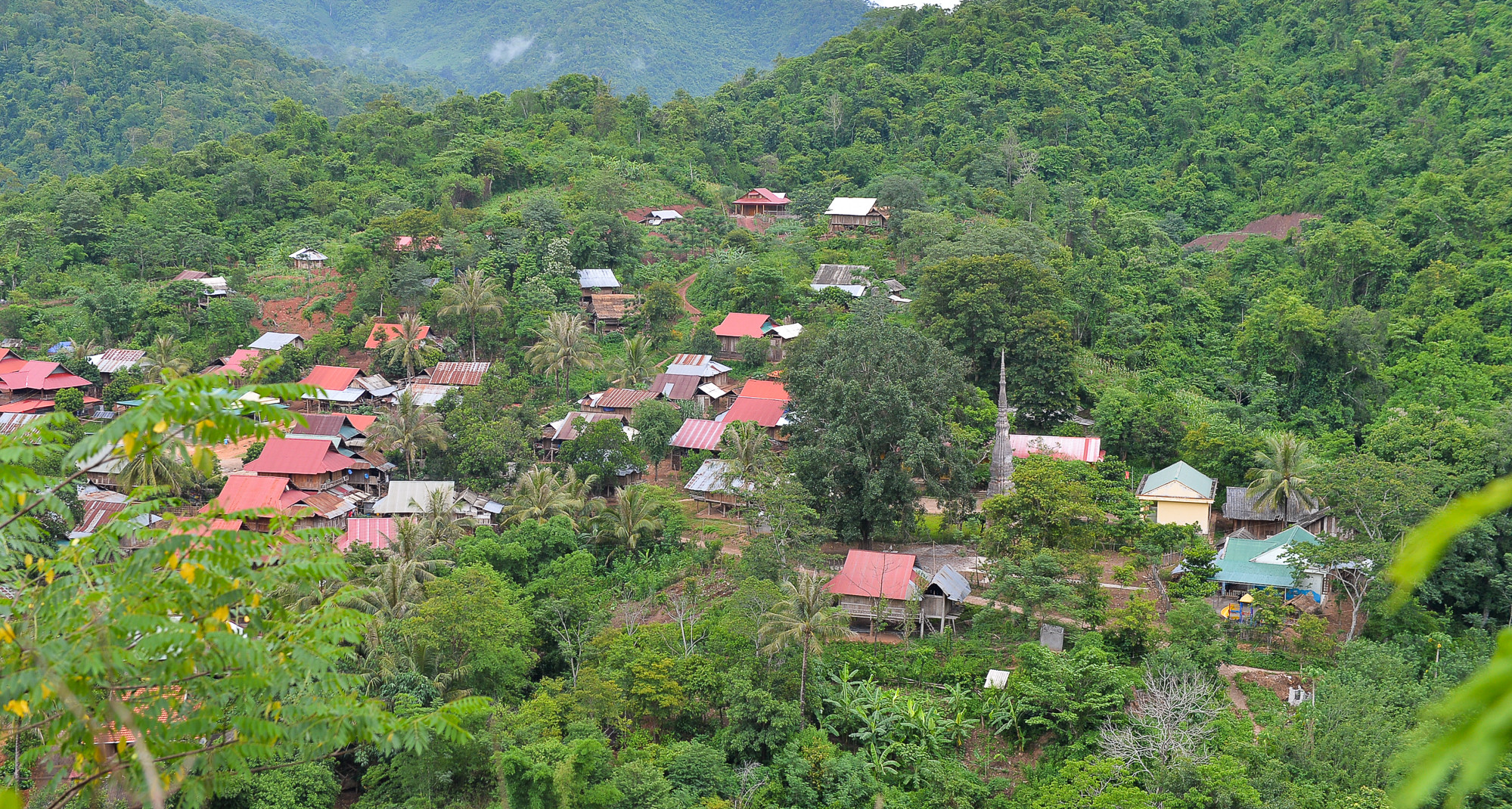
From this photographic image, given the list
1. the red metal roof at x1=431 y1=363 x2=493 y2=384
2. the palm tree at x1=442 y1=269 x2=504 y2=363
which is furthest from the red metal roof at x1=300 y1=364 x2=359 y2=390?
the palm tree at x1=442 y1=269 x2=504 y2=363

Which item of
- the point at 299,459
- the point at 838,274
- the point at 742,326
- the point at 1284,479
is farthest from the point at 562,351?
the point at 1284,479

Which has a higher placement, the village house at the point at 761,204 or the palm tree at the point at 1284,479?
the village house at the point at 761,204

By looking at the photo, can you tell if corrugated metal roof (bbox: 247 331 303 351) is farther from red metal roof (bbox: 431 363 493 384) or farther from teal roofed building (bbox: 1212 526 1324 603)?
teal roofed building (bbox: 1212 526 1324 603)

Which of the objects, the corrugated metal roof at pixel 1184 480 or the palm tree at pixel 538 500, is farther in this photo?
the palm tree at pixel 538 500

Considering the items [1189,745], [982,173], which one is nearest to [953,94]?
[982,173]

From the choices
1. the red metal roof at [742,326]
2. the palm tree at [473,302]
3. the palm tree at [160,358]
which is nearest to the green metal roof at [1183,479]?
the red metal roof at [742,326]

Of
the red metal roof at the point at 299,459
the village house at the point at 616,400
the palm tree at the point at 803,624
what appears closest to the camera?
the palm tree at the point at 803,624

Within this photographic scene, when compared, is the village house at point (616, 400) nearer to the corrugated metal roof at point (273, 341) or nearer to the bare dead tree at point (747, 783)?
the corrugated metal roof at point (273, 341)
